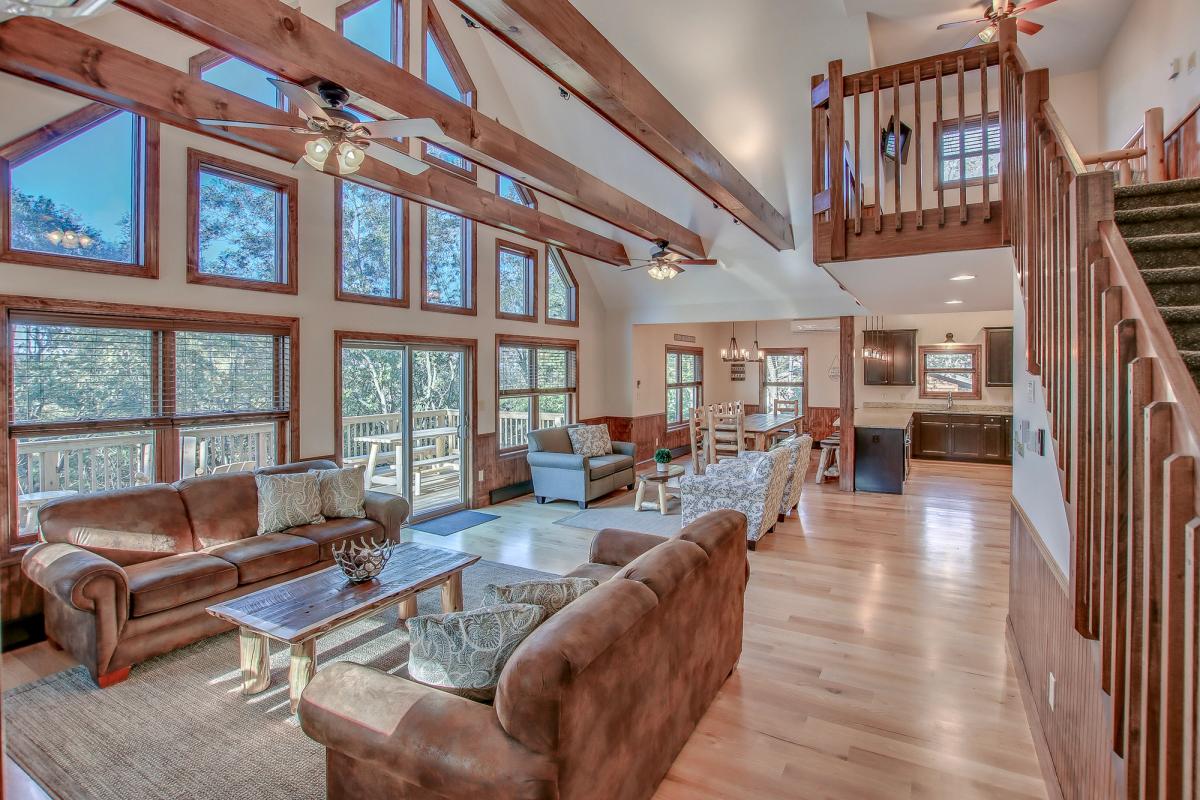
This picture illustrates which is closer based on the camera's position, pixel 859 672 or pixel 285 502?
pixel 859 672

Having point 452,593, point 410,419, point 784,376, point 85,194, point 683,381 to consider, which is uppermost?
point 85,194

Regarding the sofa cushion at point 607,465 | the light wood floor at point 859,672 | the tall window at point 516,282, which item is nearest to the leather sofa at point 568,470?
the sofa cushion at point 607,465

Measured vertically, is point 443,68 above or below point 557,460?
above

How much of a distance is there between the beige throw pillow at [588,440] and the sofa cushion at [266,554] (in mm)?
3840

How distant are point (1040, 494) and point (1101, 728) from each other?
1275 mm

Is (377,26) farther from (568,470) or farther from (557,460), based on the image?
(568,470)

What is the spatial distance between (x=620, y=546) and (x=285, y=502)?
2.53 metres

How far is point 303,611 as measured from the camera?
2.91 meters

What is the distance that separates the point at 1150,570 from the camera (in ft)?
3.88

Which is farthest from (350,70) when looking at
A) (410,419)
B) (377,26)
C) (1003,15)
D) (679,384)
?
(679,384)

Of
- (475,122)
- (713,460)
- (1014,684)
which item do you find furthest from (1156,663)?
(713,460)

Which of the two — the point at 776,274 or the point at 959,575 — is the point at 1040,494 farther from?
the point at 776,274

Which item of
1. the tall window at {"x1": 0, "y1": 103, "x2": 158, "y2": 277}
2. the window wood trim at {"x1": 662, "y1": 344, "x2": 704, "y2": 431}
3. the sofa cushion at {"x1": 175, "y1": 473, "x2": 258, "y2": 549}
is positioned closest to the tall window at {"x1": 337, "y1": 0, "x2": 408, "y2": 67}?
the tall window at {"x1": 0, "y1": 103, "x2": 158, "y2": 277}

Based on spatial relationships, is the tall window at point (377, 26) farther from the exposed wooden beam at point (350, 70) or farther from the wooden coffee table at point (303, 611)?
the wooden coffee table at point (303, 611)
